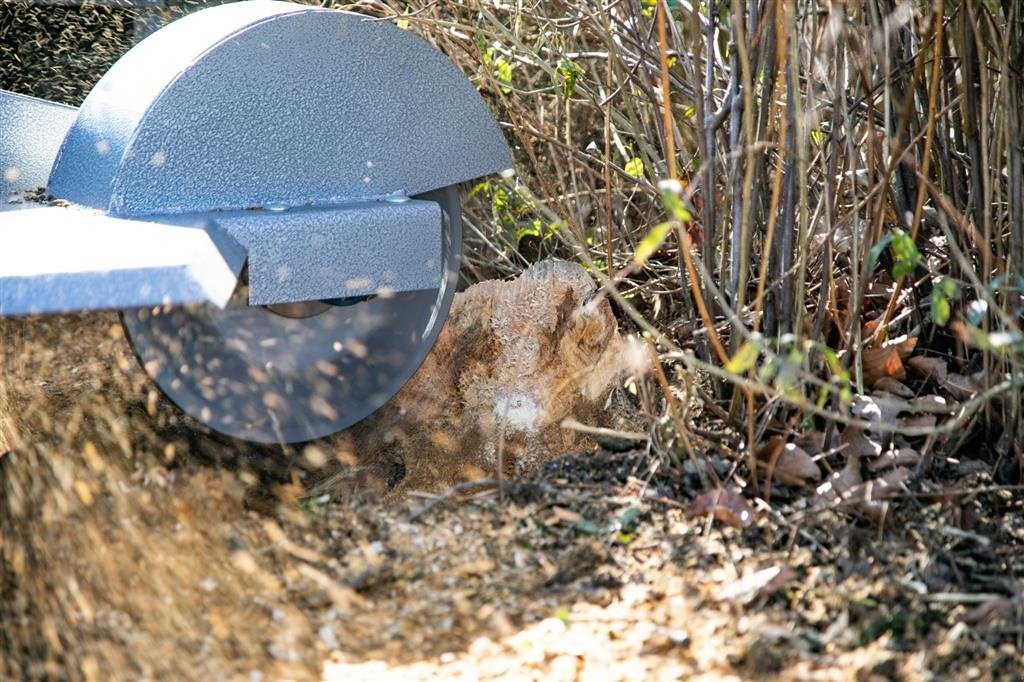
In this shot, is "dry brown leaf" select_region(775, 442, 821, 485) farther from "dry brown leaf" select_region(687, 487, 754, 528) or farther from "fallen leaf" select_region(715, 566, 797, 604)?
"fallen leaf" select_region(715, 566, 797, 604)

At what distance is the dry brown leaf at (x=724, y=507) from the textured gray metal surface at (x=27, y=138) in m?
1.70

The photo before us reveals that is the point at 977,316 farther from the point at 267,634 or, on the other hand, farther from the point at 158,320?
the point at 158,320

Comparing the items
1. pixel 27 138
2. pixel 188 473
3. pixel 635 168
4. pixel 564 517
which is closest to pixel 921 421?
pixel 564 517

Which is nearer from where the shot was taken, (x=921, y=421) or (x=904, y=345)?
(x=921, y=421)

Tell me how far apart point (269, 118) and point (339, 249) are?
30 centimetres

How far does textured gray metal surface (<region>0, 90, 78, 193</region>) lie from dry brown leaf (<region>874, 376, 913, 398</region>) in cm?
187

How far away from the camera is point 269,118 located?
7.25ft

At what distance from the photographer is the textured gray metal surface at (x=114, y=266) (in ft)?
5.95

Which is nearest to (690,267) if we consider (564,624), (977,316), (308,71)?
(977,316)

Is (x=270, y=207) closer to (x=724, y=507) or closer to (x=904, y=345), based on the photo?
(x=724, y=507)

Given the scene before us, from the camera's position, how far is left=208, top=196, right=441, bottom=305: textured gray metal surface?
2076 mm

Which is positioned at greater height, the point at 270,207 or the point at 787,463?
the point at 270,207

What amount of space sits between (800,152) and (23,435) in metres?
1.64

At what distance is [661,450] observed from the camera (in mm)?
2074
